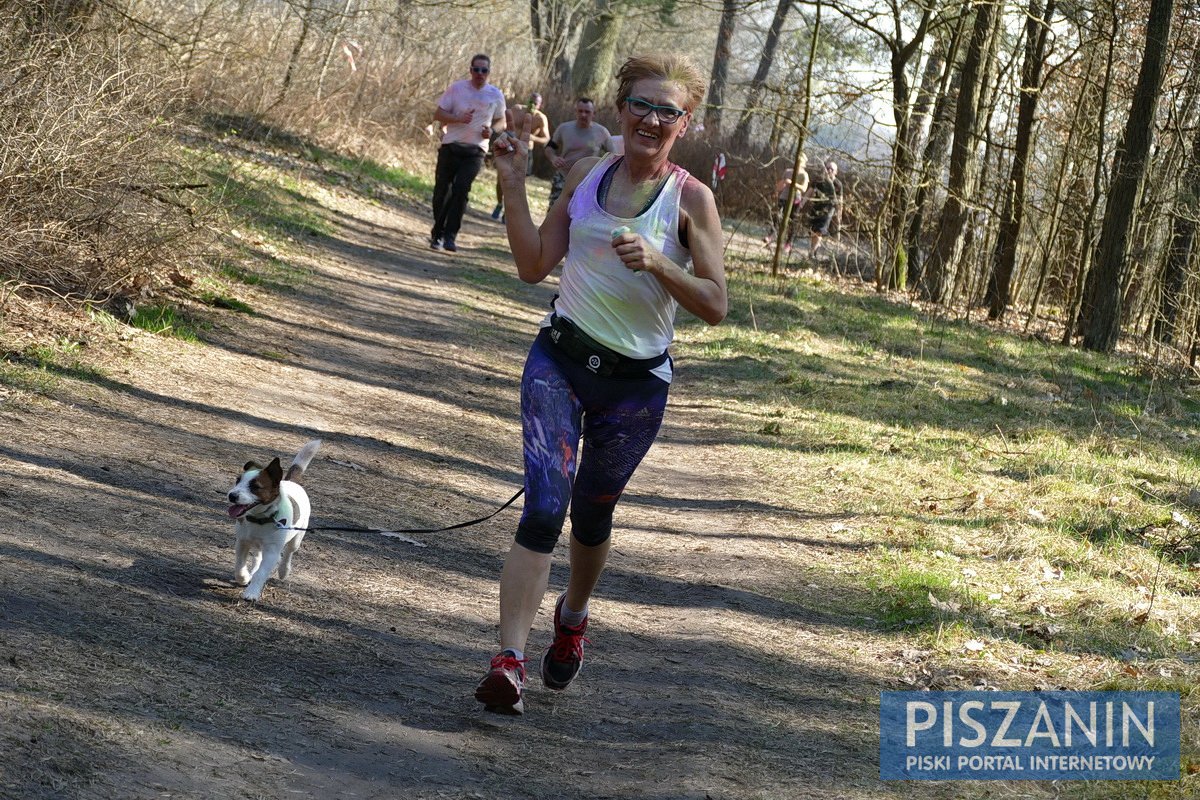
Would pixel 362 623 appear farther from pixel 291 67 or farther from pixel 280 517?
pixel 291 67

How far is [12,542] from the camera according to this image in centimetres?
502

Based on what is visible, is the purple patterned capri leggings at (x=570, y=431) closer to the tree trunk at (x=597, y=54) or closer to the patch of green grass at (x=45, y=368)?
the patch of green grass at (x=45, y=368)

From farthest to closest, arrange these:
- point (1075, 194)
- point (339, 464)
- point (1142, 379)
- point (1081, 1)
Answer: point (1075, 194)
point (1081, 1)
point (1142, 379)
point (339, 464)

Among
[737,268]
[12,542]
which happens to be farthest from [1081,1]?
[12,542]

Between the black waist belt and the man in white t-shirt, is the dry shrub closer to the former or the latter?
the black waist belt

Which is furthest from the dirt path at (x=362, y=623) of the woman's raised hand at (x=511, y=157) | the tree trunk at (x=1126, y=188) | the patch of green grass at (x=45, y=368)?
the tree trunk at (x=1126, y=188)

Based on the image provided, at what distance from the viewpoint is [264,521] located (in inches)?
197

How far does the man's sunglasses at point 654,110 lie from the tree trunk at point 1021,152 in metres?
15.5

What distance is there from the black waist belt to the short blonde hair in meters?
0.78

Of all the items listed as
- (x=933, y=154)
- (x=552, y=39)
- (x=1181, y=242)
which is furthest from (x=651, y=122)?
(x=552, y=39)

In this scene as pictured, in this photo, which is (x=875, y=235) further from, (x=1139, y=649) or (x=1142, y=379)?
(x=1139, y=649)

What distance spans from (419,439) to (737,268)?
43.8 ft

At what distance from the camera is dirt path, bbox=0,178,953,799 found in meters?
3.90

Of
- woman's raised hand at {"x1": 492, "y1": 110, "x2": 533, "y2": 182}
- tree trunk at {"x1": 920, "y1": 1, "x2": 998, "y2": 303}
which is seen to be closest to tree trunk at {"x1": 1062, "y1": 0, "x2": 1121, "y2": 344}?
tree trunk at {"x1": 920, "y1": 1, "x2": 998, "y2": 303}
